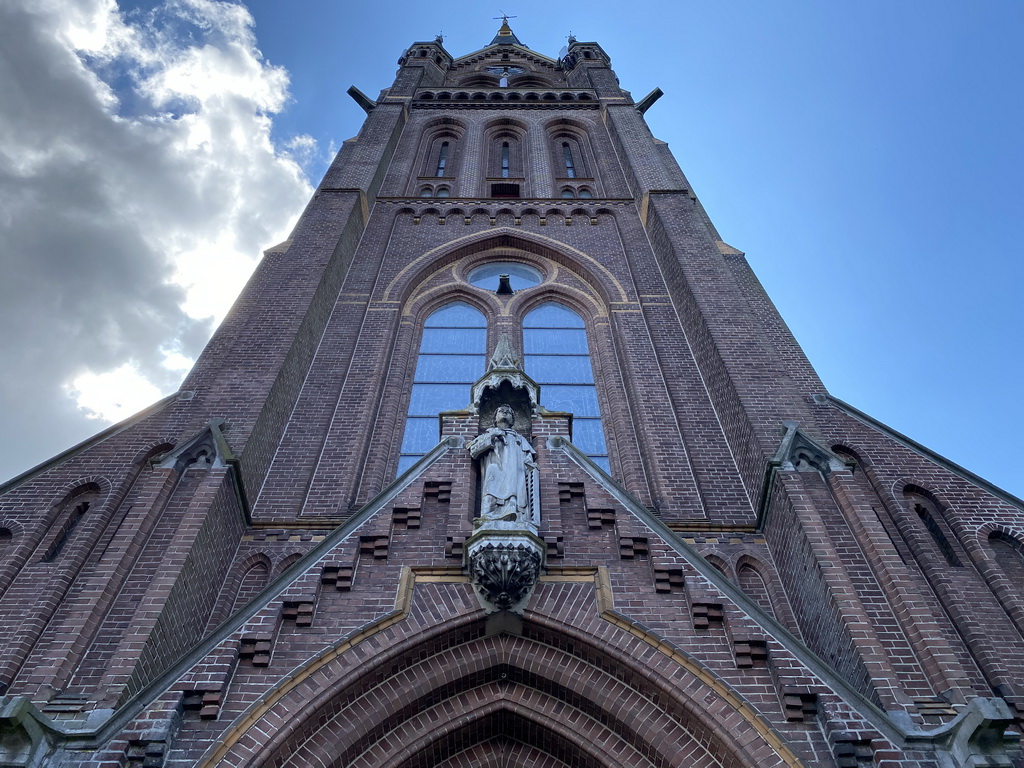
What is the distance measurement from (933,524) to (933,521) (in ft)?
0.13

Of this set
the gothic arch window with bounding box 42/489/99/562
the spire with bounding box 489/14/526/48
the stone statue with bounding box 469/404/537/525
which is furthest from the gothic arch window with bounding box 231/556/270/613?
the spire with bounding box 489/14/526/48

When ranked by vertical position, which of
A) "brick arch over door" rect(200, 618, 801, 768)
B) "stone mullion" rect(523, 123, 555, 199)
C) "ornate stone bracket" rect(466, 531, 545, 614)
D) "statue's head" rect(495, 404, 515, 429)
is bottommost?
"brick arch over door" rect(200, 618, 801, 768)

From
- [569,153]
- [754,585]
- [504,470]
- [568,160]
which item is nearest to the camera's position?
[504,470]

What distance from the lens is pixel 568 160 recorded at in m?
23.4

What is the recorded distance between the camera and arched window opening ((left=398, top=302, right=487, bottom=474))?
13.0 metres

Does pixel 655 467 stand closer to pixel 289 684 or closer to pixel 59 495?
pixel 289 684

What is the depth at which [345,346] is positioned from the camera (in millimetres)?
14383

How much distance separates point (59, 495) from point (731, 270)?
37.3 feet

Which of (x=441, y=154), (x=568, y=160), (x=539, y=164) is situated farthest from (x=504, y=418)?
(x=441, y=154)

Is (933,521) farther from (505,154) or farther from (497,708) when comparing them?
→ (505,154)

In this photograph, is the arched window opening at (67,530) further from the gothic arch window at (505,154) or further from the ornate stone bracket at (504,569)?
the gothic arch window at (505,154)

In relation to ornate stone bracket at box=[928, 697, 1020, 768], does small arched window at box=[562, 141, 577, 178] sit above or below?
above

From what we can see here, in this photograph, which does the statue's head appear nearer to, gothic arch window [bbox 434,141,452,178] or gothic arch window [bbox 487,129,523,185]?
gothic arch window [bbox 487,129,523,185]

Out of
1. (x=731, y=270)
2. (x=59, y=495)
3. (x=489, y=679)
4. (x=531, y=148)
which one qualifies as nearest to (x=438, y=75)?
(x=531, y=148)
